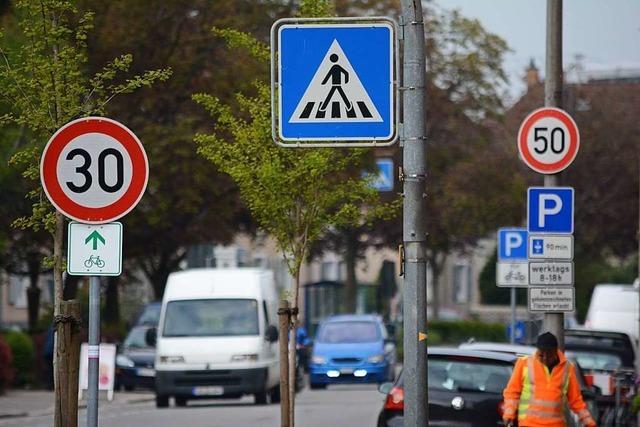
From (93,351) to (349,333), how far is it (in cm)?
3130

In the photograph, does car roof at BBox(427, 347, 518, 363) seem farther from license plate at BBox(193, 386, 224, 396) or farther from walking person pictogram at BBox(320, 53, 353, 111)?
license plate at BBox(193, 386, 224, 396)

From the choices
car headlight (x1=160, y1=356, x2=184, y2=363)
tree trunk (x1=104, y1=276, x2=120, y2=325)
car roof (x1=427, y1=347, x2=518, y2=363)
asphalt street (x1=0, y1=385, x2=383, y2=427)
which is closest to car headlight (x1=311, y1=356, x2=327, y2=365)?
asphalt street (x1=0, y1=385, x2=383, y2=427)

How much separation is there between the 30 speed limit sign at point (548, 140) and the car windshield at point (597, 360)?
1031 centimetres

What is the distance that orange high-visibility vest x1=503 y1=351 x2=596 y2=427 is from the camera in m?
14.0

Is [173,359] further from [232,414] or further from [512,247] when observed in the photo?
[512,247]

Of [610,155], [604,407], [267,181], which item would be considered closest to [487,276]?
[610,155]

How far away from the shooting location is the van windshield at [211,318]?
31281mm

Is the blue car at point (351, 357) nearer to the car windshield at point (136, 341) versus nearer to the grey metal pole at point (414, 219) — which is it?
the car windshield at point (136, 341)

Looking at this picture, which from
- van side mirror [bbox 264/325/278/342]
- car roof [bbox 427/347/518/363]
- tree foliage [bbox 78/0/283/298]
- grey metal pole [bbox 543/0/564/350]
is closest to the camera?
car roof [bbox 427/347/518/363]

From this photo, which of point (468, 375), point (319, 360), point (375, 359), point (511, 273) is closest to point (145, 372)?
point (319, 360)

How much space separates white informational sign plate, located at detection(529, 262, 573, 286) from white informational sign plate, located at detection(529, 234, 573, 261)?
90 millimetres

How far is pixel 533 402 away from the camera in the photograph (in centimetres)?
1398

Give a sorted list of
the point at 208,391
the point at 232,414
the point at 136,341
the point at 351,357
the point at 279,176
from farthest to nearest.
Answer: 1. the point at 351,357
2. the point at 136,341
3. the point at 208,391
4. the point at 232,414
5. the point at 279,176

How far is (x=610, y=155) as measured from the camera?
58656 mm
